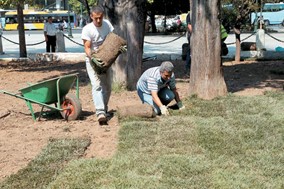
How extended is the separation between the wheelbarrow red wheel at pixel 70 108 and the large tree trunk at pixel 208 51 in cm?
248

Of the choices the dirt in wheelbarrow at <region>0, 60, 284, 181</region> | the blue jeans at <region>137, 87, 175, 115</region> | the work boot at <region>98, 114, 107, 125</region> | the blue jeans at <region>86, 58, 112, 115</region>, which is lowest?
the dirt in wheelbarrow at <region>0, 60, 284, 181</region>

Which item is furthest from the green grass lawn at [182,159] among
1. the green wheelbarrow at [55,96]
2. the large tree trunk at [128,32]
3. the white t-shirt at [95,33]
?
the large tree trunk at [128,32]

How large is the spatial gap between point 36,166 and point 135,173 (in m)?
1.08

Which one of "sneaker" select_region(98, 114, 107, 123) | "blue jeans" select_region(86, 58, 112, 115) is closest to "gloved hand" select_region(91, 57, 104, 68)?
"blue jeans" select_region(86, 58, 112, 115)

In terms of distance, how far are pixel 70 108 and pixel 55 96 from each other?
290mm

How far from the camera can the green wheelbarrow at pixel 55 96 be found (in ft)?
22.9

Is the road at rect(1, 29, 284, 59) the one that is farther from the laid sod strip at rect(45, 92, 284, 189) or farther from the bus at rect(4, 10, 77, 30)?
the bus at rect(4, 10, 77, 30)

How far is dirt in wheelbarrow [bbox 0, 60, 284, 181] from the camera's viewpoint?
5.68 m

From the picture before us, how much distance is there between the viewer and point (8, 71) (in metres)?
14.8

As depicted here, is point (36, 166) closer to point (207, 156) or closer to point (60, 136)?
point (60, 136)

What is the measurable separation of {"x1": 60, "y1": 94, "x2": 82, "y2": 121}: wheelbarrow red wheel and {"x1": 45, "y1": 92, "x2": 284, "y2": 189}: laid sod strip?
2.42ft

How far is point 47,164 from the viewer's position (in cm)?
510

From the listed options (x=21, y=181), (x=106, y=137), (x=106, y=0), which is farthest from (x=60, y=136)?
(x=106, y=0)

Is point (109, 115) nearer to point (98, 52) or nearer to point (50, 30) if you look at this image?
point (98, 52)
